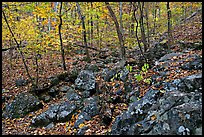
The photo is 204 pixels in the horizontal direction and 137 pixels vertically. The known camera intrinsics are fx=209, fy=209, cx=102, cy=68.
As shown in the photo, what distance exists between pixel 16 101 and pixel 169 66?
21.1 feet

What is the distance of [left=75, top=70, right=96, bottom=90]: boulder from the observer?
29.5ft

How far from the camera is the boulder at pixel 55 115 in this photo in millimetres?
7555

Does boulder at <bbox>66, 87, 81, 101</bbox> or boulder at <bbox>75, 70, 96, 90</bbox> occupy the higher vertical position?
boulder at <bbox>75, 70, 96, 90</bbox>

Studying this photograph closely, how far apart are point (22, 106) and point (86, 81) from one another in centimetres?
287

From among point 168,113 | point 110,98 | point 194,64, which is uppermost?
point 194,64

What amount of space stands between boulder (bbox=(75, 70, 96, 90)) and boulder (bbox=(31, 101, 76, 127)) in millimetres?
1286

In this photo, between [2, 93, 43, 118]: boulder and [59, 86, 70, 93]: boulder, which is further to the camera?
[59, 86, 70, 93]: boulder

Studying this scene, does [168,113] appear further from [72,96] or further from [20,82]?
[20,82]

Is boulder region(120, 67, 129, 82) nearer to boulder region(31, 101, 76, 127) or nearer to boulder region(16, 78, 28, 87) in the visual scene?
boulder region(31, 101, 76, 127)

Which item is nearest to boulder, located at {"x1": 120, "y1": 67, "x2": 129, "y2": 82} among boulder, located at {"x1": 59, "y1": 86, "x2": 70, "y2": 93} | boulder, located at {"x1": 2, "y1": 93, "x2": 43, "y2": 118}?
boulder, located at {"x1": 59, "y1": 86, "x2": 70, "y2": 93}

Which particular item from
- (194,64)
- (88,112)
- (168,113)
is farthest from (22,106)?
(194,64)

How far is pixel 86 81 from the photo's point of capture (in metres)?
9.31

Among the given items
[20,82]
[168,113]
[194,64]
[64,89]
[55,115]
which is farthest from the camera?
[20,82]

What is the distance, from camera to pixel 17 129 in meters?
7.51
